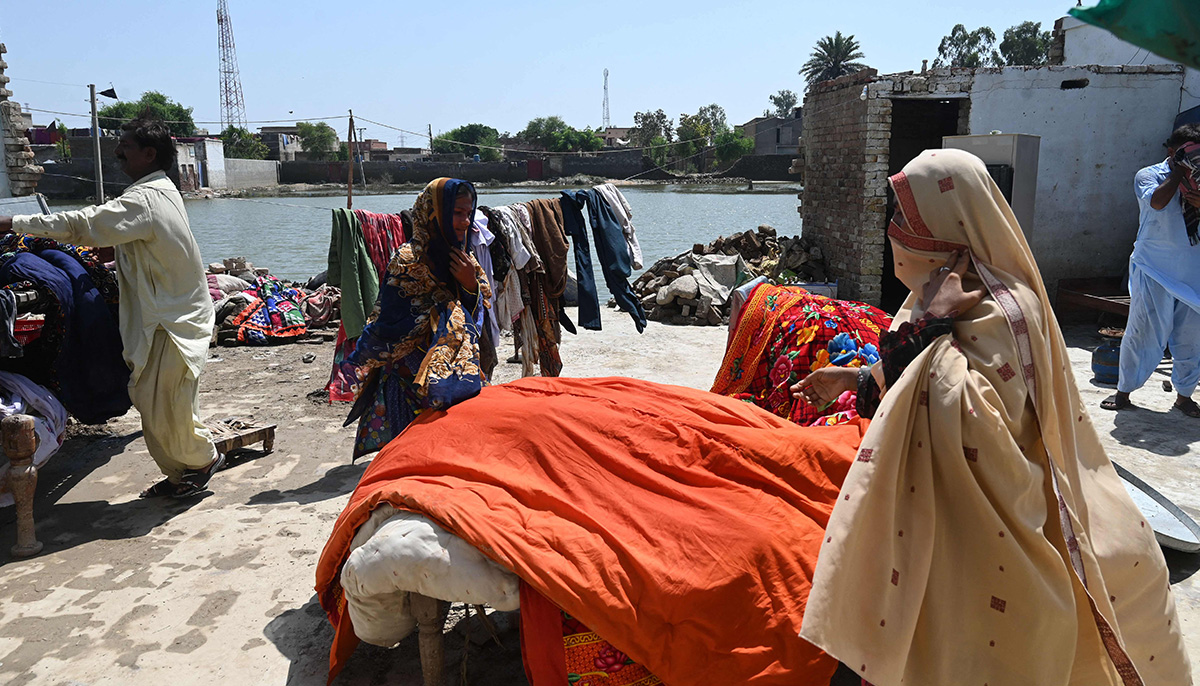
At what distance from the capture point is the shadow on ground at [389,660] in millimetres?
2693

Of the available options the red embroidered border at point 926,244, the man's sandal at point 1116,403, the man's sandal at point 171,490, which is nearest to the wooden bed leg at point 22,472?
the man's sandal at point 171,490

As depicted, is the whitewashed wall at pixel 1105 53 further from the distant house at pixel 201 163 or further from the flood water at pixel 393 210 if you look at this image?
the distant house at pixel 201 163

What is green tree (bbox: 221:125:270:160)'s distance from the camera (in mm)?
53656

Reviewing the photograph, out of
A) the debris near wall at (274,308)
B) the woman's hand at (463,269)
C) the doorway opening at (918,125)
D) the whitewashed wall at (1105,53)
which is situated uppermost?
the whitewashed wall at (1105,53)

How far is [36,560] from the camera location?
12.0 feet

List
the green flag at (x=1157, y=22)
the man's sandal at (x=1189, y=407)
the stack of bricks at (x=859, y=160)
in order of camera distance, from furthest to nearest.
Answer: the stack of bricks at (x=859, y=160) < the man's sandal at (x=1189, y=407) < the green flag at (x=1157, y=22)

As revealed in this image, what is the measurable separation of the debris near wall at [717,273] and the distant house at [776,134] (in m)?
43.0

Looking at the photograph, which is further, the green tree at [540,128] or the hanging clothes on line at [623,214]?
the green tree at [540,128]

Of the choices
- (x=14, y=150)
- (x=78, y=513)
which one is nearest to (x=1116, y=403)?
(x=78, y=513)

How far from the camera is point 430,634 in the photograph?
2.40 meters

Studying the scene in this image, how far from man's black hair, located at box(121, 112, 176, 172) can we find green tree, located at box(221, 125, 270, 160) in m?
53.2

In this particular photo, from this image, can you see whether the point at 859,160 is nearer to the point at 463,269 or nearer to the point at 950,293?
the point at 463,269

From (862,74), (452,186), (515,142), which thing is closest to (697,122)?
(515,142)

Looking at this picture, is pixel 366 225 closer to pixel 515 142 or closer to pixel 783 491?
pixel 783 491
